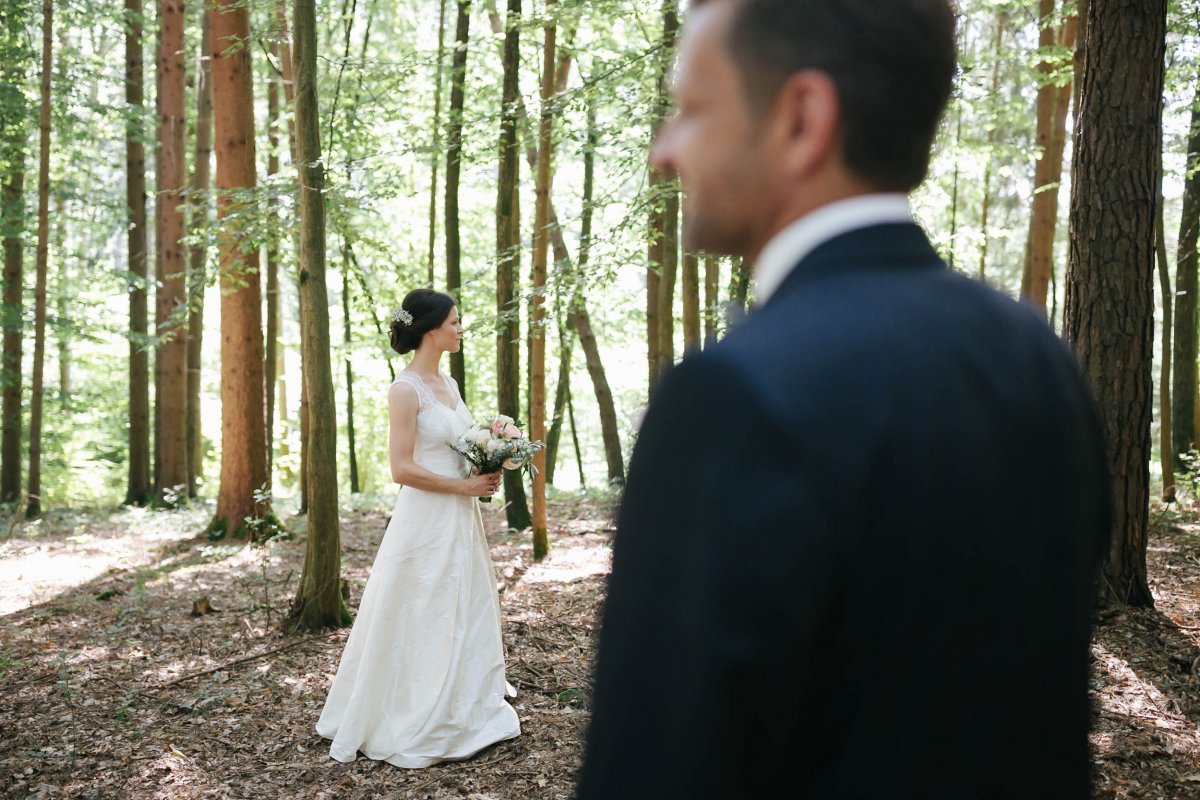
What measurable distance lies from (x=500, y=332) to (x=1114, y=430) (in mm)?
5677

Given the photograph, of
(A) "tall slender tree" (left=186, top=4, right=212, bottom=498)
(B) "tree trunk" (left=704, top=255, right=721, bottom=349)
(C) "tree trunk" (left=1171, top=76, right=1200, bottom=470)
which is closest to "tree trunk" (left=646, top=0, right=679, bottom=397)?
(B) "tree trunk" (left=704, top=255, right=721, bottom=349)

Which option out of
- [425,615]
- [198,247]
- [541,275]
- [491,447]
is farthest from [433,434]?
[198,247]

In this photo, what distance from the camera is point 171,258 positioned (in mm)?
12875

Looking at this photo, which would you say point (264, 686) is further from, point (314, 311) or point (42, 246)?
point (42, 246)

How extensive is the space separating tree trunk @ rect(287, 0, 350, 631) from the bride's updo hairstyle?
104 cm

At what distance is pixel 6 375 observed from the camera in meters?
13.4

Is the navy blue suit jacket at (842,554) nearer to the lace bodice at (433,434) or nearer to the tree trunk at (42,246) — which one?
the lace bodice at (433,434)

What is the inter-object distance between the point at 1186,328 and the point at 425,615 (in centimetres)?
1214

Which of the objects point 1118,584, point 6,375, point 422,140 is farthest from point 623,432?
point 1118,584

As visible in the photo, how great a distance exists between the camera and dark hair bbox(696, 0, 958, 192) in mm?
856

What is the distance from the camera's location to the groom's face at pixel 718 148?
2.90 ft

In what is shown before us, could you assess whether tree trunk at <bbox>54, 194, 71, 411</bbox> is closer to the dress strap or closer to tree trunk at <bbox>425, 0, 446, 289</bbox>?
tree trunk at <bbox>425, 0, 446, 289</bbox>

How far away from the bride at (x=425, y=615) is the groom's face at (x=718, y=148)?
424cm

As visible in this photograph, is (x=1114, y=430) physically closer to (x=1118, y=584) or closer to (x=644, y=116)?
(x=1118, y=584)
